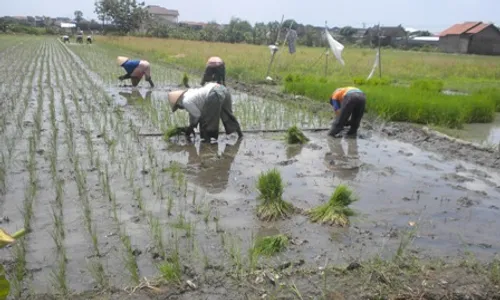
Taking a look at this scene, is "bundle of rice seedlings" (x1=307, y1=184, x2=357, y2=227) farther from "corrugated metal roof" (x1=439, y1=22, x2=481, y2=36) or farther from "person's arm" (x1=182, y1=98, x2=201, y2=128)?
"corrugated metal roof" (x1=439, y1=22, x2=481, y2=36)

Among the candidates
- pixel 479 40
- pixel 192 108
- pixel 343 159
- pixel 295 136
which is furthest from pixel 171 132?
pixel 479 40

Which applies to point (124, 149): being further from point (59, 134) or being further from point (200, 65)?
point (200, 65)

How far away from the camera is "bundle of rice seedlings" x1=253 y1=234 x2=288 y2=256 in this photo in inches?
132

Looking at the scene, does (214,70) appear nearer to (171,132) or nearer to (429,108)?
(171,132)

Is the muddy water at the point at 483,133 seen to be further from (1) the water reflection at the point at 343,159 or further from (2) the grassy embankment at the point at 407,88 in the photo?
(1) the water reflection at the point at 343,159

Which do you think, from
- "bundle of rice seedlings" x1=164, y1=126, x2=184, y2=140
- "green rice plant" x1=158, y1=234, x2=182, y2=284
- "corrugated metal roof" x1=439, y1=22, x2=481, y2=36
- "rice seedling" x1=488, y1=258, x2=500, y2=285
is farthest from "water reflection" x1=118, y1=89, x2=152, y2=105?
"corrugated metal roof" x1=439, y1=22, x2=481, y2=36

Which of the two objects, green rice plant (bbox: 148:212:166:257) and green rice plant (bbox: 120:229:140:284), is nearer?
green rice plant (bbox: 120:229:140:284)

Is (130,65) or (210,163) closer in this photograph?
(210,163)

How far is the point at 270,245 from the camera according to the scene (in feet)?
11.1

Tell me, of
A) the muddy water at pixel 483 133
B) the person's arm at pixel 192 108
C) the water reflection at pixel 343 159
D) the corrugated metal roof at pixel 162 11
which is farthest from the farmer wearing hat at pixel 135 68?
the corrugated metal roof at pixel 162 11

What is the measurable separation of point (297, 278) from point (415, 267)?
85 cm

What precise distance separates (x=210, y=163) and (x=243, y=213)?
167cm

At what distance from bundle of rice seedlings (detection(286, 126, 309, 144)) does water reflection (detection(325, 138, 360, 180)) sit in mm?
422

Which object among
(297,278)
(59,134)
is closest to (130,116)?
(59,134)
